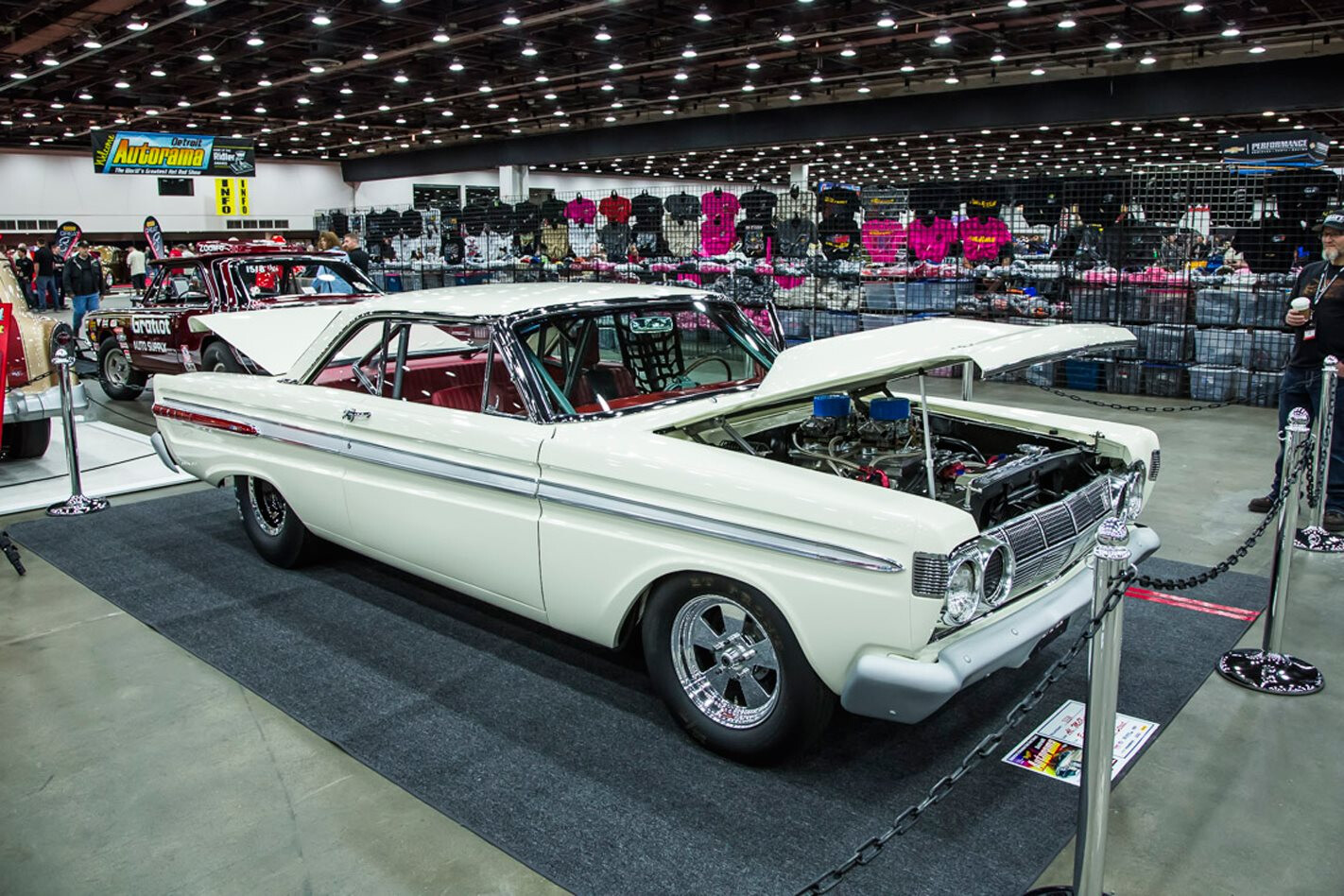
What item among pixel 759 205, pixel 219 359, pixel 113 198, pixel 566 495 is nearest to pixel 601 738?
pixel 566 495

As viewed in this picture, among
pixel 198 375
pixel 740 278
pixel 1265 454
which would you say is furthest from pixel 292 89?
pixel 1265 454

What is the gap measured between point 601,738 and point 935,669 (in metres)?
1.32

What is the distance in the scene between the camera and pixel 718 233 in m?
14.1

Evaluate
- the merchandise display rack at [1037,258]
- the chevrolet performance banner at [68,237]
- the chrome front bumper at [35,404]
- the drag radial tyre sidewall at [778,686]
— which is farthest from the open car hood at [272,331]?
the chevrolet performance banner at [68,237]

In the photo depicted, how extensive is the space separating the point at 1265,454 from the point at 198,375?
8.26 metres

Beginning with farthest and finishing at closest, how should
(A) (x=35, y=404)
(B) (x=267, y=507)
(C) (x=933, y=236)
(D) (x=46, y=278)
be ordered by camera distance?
1. (D) (x=46, y=278)
2. (C) (x=933, y=236)
3. (A) (x=35, y=404)
4. (B) (x=267, y=507)

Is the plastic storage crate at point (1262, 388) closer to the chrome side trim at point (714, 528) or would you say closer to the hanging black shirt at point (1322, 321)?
the hanging black shirt at point (1322, 321)

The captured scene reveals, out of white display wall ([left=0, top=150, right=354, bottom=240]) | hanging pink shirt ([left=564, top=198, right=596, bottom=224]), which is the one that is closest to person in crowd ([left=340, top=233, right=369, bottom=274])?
hanging pink shirt ([left=564, top=198, right=596, bottom=224])

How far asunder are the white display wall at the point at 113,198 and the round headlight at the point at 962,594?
3533 centimetres

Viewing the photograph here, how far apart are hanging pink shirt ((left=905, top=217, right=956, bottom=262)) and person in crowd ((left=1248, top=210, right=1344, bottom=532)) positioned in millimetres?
6842

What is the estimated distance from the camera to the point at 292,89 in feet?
76.6

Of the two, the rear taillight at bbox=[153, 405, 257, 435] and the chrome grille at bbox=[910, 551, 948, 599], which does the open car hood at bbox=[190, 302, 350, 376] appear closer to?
the rear taillight at bbox=[153, 405, 257, 435]

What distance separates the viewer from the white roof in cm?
404

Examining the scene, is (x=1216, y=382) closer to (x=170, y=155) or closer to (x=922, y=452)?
(x=922, y=452)
